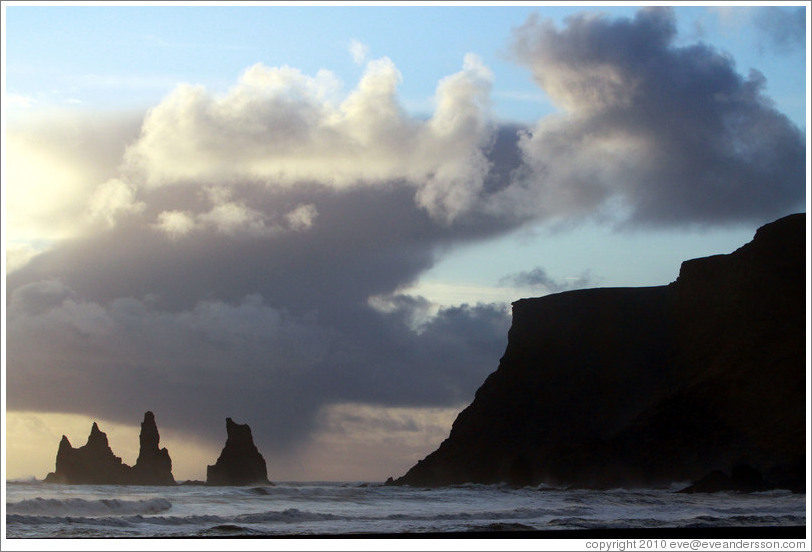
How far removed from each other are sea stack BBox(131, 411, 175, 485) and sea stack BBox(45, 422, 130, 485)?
3.99ft

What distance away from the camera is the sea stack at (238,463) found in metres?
88.6

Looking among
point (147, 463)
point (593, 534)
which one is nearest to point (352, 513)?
point (593, 534)

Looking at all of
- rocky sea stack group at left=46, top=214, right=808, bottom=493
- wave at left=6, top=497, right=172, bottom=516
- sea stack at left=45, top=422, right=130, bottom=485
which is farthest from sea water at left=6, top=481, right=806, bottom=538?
sea stack at left=45, top=422, right=130, bottom=485

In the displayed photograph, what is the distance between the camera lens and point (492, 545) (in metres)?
20.5

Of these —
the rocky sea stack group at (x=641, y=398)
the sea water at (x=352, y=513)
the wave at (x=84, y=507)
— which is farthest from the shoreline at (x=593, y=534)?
the rocky sea stack group at (x=641, y=398)

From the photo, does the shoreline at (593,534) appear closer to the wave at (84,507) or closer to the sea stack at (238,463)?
the wave at (84,507)

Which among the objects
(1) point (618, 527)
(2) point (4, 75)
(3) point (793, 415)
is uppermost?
(2) point (4, 75)

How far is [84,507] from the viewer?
37.4 m

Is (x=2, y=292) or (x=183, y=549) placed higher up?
(x=2, y=292)

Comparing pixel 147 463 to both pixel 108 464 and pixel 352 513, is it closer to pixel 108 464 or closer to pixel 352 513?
pixel 108 464

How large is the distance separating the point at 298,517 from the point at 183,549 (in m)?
14.5

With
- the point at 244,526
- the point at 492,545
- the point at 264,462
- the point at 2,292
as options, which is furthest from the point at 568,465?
the point at 2,292

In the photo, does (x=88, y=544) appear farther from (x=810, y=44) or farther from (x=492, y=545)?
(x=810, y=44)

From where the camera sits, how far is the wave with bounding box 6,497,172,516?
36.5 meters
